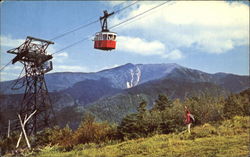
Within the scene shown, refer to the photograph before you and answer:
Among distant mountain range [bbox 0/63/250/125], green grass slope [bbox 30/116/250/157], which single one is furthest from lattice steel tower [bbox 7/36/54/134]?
distant mountain range [bbox 0/63/250/125]

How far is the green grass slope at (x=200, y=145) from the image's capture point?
12.5 m

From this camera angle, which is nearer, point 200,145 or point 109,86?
point 200,145

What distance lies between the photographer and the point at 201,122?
21.7 metres

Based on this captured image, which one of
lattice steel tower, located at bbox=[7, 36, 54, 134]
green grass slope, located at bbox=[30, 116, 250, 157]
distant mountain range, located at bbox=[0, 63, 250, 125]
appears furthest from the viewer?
distant mountain range, located at bbox=[0, 63, 250, 125]

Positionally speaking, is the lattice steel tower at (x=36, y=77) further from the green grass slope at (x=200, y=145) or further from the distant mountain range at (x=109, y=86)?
the distant mountain range at (x=109, y=86)

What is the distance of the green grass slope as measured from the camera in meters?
12.5

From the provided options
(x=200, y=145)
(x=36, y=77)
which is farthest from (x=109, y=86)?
(x=200, y=145)

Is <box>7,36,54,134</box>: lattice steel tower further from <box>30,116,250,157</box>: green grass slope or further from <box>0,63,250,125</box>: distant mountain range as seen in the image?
<box>0,63,250,125</box>: distant mountain range

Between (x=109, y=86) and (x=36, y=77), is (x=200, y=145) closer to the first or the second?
(x=36, y=77)

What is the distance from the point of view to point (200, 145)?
46.9 feet

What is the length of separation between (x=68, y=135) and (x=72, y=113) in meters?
60.7

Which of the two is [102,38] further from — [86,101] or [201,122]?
[86,101]

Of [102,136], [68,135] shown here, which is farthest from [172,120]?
[68,135]

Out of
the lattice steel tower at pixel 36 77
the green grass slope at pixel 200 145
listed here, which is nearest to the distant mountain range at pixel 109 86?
the lattice steel tower at pixel 36 77
